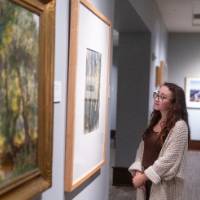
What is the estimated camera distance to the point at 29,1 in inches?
53.0

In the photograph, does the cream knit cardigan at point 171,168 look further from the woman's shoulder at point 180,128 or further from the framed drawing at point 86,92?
the framed drawing at point 86,92

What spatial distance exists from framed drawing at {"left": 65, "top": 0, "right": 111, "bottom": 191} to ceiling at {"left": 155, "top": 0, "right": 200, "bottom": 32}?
3554mm

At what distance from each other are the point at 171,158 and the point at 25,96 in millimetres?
1308

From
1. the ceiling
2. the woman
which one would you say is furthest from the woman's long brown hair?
the ceiling

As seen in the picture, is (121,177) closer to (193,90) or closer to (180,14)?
(180,14)

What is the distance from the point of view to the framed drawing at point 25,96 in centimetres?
120

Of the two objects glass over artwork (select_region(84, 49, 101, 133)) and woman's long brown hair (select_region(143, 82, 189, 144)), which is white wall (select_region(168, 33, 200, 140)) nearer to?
woman's long brown hair (select_region(143, 82, 189, 144))

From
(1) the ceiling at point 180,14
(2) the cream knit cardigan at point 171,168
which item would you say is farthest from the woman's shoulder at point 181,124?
(1) the ceiling at point 180,14

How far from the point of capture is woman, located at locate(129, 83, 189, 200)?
240 cm

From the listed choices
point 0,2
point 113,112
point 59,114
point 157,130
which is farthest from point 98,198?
point 113,112

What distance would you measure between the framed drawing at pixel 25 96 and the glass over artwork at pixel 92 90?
60 centimetres

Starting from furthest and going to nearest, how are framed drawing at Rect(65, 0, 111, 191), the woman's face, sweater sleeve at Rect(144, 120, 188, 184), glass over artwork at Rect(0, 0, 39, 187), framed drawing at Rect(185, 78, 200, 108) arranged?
framed drawing at Rect(185, 78, 200, 108)
the woman's face
sweater sleeve at Rect(144, 120, 188, 184)
framed drawing at Rect(65, 0, 111, 191)
glass over artwork at Rect(0, 0, 39, 187)

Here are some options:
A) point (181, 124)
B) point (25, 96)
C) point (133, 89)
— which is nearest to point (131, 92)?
point (133, 89)

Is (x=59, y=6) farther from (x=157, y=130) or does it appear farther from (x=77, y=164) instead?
(x=157, y=130)
